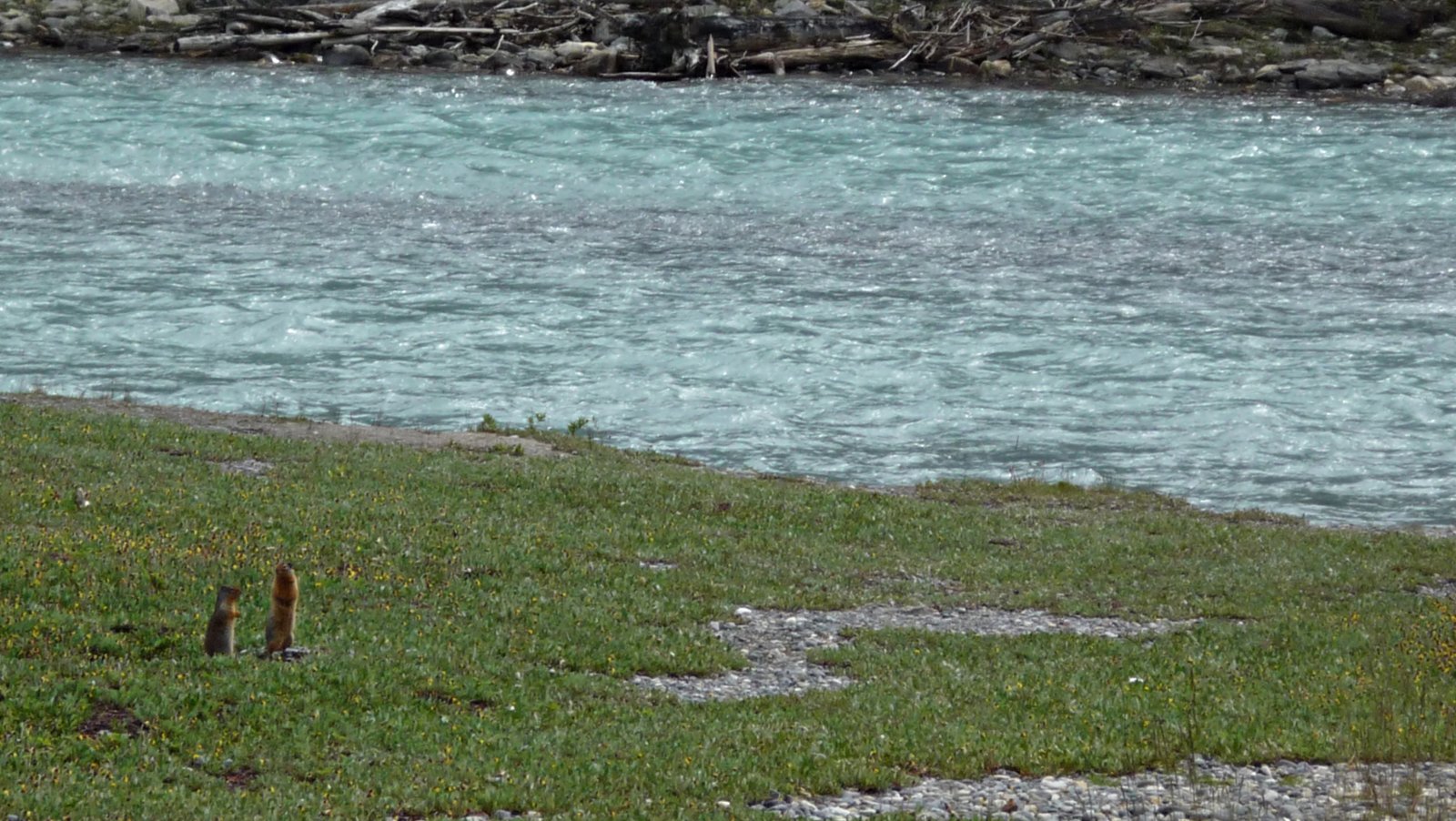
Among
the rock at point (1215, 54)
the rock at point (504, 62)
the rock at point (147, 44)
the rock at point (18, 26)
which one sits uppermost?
the rock at point (18, 26)


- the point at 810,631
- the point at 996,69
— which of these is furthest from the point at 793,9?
the point at 810,631

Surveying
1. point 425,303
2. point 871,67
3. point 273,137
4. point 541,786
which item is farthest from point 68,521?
point 871,67

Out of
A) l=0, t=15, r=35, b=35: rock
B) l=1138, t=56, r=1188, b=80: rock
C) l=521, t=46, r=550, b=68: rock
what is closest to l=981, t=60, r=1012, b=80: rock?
l=1138, t=56, r=1188, b=80: rock

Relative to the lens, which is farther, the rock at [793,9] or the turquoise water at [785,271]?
the rock at [793,9]

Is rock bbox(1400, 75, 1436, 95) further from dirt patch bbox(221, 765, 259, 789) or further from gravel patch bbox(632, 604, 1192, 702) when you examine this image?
dirt patch bbox(221, 765, 259, 789)

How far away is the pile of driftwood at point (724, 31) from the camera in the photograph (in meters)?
64.4

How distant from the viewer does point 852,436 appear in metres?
30.9

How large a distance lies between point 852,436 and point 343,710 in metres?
18.7

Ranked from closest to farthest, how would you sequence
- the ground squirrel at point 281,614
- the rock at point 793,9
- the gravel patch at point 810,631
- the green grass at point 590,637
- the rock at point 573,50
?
the green grass at point 590,637, the ground squirrel at point 281,614, the gravel patch at point 810,631, the rock at point 573,50, the rock at point 793,9

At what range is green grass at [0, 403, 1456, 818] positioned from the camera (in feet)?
Result: 39.3

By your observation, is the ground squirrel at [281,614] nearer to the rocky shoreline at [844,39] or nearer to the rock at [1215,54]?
the rocky shoreline at [844,39]

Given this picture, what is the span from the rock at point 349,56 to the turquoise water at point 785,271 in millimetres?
4885

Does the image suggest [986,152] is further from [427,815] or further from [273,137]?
[427,815]

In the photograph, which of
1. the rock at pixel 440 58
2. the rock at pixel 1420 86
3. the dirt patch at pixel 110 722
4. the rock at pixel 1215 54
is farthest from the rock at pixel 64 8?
the dirt patch at pixel 110 722
